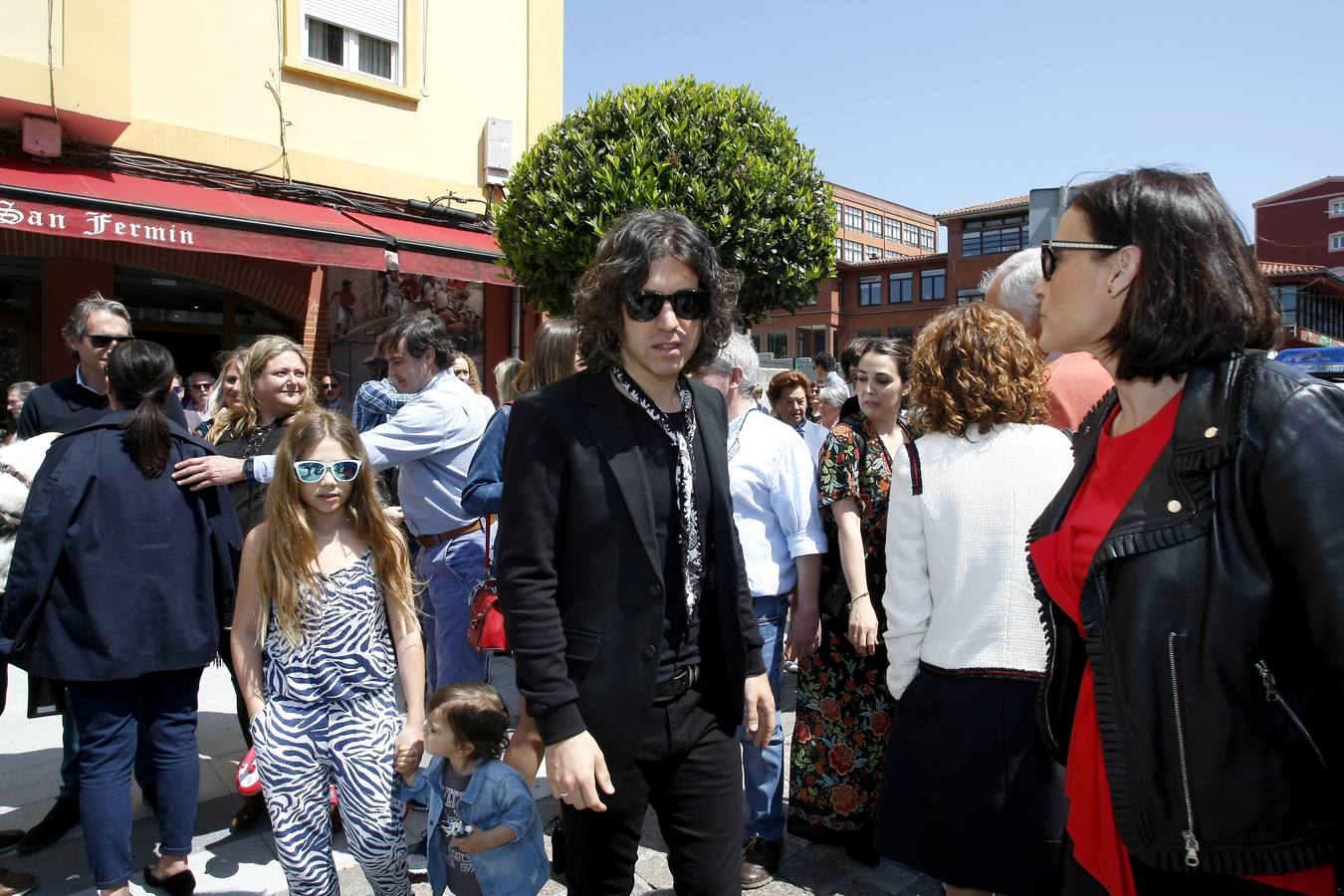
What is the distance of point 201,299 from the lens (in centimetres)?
978

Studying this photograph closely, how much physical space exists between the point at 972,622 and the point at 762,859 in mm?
1383

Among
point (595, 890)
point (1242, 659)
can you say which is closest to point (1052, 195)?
point (1242, 659)

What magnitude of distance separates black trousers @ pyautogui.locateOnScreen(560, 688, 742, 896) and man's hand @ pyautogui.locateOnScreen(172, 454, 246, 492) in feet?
6.38

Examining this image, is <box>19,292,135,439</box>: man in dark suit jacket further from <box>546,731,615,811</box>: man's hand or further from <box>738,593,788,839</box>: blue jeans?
<box>546,731,615,811</box>: man's hand

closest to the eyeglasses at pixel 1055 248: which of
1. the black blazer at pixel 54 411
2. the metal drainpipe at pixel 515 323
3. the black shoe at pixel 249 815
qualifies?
the black shoe at pixel 249 815

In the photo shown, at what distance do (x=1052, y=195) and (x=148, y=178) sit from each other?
8432 millimetres

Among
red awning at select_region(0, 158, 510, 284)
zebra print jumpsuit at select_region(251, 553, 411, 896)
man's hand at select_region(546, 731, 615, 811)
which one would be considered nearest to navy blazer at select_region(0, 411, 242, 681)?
zebra print jumpsuit at select_region(251, 553, 411, 896)

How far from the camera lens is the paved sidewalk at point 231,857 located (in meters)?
3.14

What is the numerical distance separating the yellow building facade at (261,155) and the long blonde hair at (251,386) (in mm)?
4439

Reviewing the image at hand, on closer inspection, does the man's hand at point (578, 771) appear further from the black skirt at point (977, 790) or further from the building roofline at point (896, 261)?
the building roofline at point (896, 261)

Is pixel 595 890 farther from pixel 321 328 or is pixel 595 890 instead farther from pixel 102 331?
pixel 321 328

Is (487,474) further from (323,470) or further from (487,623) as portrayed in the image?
(323,470)

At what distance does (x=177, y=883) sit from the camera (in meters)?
3.05

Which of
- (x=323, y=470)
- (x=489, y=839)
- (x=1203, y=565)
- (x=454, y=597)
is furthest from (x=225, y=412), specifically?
(x=1203, y=565)
